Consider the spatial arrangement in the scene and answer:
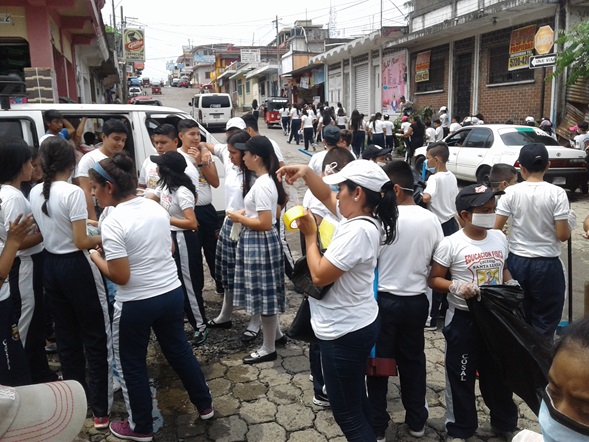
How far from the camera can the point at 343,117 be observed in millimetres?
19641

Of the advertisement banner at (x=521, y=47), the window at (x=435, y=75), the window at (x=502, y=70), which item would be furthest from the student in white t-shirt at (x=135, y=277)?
the window at (x=435, y=75)

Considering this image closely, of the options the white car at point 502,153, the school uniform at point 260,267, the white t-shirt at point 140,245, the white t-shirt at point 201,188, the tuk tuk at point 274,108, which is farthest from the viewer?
the tuk tuk at point 274,108

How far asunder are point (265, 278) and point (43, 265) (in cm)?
157

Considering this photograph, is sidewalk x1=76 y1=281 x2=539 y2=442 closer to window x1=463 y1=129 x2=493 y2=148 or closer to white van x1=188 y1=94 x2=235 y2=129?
window x1=463 y1=129 x2=493 y2=148

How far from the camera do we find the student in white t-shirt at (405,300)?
2.97 m

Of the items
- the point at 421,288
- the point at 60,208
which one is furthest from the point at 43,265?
the point at 421,288

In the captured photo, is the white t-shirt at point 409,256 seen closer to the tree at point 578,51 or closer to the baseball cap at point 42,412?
the baseball cap at point 42,412

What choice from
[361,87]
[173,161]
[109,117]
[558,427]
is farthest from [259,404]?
[361,87]

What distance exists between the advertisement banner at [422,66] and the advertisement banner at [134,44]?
18.5 metres

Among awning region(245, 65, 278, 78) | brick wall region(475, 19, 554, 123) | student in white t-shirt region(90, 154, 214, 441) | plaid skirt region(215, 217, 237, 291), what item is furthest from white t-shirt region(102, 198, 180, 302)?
awning region(245, 65, 278, 78)

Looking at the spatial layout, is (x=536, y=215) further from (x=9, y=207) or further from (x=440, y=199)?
(x=9, y=207)

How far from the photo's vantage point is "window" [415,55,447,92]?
1917 centimetres

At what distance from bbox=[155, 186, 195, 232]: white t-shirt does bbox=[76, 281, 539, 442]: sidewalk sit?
1.19 metres

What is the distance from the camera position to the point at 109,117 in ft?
20.6
